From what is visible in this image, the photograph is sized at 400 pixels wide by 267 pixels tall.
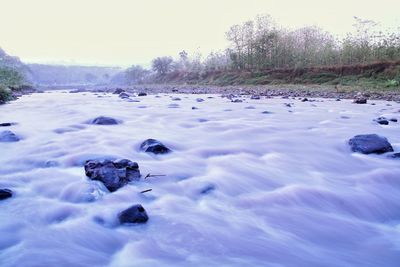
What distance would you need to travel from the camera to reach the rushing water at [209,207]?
2.73 metres

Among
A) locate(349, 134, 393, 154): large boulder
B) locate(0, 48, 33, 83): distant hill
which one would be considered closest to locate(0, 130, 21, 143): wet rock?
locate(349, 134, 393, 154): large boulder

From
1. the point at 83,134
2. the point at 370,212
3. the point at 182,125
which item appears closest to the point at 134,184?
the point at 370,212

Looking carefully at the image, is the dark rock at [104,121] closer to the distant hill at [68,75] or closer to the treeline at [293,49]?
the treeline at [293,49]

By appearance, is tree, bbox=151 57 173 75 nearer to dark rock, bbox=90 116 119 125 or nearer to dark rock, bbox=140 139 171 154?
dark rock, bbox=90 116 119 125

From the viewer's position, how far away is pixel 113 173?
4008 millimetres

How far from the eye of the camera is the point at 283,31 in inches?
1725

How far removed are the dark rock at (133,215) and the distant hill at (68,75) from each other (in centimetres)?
11677

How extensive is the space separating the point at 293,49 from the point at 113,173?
38733 mm

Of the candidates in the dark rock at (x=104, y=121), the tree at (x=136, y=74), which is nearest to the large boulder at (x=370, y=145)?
the dark rock at (x=104, y=121)

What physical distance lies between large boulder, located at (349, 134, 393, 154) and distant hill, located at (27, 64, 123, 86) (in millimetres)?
114752

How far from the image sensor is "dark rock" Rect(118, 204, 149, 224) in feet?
10.4

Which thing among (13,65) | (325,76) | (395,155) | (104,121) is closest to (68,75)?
(13,65)

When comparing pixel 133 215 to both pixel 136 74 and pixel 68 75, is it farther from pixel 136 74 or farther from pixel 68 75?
pixel 68 75

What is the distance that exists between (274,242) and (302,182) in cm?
152
